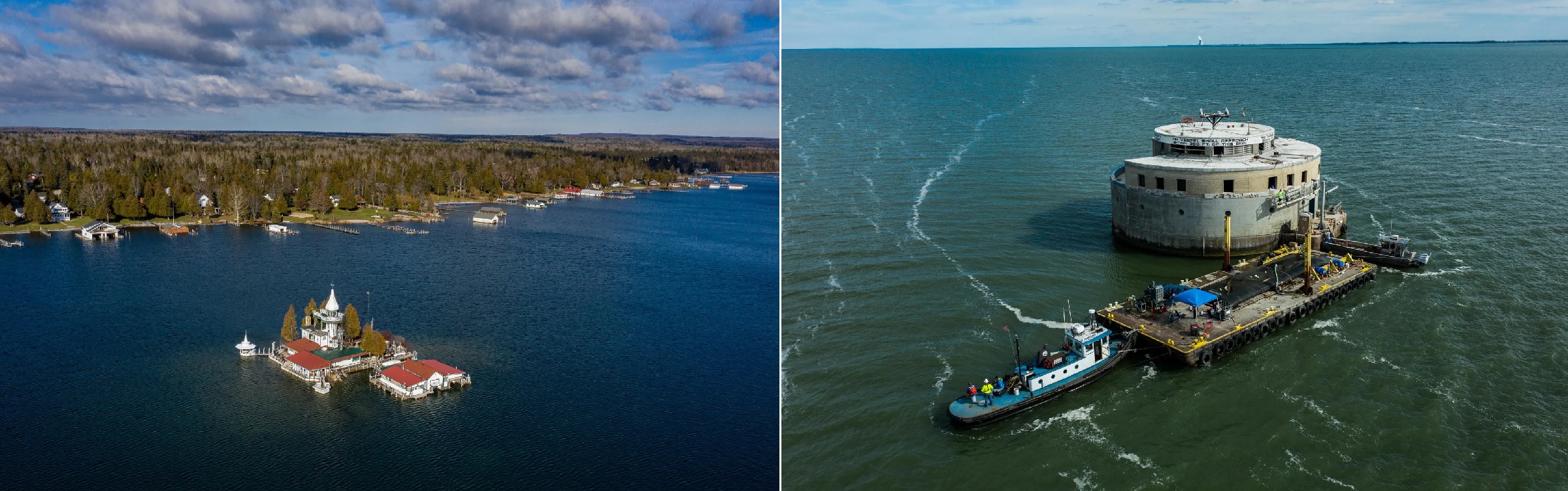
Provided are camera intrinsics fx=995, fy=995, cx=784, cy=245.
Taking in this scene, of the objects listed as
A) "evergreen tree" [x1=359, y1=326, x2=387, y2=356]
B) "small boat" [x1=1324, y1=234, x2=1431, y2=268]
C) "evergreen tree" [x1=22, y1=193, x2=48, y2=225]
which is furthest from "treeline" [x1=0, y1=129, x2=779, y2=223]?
"small boat" [x1=1324, y1=234, x2=1431, y2=268]

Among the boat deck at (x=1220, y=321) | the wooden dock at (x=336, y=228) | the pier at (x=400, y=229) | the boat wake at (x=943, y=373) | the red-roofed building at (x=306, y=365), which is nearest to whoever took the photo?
the boat wake at (x=943, y=373)

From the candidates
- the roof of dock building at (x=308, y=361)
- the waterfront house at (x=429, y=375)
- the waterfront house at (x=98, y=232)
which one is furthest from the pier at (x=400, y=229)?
the waterfront house at (x=429, y=375)

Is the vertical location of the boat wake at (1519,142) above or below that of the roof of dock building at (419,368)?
above

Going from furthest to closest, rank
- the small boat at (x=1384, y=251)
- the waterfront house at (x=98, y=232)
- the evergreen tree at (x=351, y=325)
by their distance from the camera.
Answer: the waterfront house at (x=98, y=232) → the evergreen tree at (x=351, y=325) → the small boat at (x=1384, y=251)

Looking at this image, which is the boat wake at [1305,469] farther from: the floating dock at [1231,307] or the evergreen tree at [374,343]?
the evergreen tree at [374,343]

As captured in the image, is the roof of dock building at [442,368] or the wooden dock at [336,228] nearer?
the roof of dock building at [442,368]

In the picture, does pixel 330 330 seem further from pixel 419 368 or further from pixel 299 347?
pixel 419 368

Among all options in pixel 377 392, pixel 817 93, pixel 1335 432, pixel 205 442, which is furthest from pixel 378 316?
pixel 817 93

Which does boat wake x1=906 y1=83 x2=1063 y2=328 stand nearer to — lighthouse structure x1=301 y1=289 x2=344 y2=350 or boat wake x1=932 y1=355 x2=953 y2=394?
boat wake x1=932 y1=355 x2=953 y2=394

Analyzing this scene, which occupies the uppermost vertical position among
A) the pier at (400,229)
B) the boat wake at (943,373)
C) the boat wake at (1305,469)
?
the pier at (400,229)
